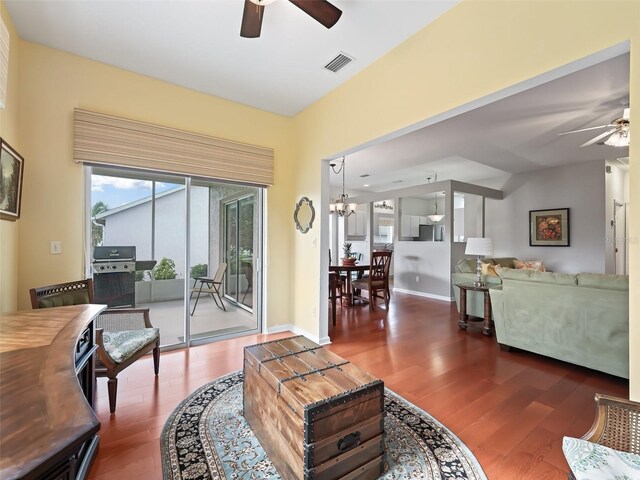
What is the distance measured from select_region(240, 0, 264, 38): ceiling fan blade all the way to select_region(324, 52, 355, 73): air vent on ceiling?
100cm

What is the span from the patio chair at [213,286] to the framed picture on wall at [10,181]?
68.7 inches

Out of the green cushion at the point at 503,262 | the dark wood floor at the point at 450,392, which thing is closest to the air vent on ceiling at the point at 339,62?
the dark wood floor at the point at 450,392

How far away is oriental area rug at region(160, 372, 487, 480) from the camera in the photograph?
1579mm

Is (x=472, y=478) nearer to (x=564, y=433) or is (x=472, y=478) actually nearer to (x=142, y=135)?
(x=564, y=433)

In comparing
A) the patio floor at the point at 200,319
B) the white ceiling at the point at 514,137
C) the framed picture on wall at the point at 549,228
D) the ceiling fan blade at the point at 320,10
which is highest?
the white ceiling at the point at 514,137

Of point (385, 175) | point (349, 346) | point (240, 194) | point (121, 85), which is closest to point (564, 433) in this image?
point (349, 346)

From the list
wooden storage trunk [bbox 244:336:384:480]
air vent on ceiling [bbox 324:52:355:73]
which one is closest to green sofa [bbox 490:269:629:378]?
wooden storage trunk [bbox 244:336:384:480]

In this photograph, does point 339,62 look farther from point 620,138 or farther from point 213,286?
point 620,138

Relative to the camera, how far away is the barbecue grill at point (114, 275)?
303 centimetres

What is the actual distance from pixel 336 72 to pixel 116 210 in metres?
2.76

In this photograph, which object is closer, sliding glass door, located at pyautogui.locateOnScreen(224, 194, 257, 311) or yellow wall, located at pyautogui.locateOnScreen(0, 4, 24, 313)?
yellow wall, located at pyautogui.locateOnScreen(0, 4, 24, 313)

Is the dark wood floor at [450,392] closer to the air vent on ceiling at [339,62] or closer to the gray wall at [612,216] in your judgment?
the air vent on ceiling at [339,62]

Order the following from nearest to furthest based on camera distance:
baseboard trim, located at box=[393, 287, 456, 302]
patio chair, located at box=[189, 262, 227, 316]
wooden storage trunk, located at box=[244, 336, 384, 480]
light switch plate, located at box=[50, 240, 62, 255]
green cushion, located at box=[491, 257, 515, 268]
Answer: wooden storage trunk, located at box=[244, 336, 384, 480]
light switch plate, located at box=[50, 240, 62, 255]
patio chair, located at box=[189, 262, 227, 316]
green cushion, located at box=[491, 257, 515, 268]
baseboard trim, located at box=[393, 287, 456, 302]

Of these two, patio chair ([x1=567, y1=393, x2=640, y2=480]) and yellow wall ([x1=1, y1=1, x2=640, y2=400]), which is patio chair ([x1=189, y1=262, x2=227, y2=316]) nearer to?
yellow wall ([x1=1, y1=1, x2=640, y2=400])
